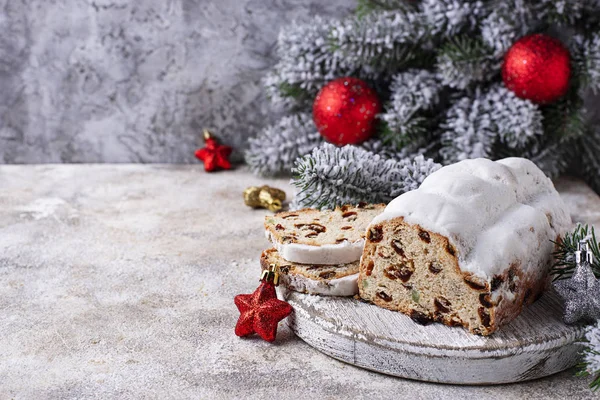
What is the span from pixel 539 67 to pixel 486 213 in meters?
0.76

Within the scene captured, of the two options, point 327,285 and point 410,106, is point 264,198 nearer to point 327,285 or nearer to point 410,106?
point 410,106

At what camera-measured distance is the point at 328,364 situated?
1.12 m

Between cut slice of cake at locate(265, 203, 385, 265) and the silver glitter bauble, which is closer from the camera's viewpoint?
the silver glitter bauble

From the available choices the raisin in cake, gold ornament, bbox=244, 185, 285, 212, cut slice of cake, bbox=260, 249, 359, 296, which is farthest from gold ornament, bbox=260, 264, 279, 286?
gold ornament, bbox=244, 185, 285, 212

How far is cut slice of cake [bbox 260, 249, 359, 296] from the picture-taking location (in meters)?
1.18

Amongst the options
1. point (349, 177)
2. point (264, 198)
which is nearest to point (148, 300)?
point (349, 177)

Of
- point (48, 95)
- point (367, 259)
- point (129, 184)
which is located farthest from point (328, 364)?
point (48, 95)

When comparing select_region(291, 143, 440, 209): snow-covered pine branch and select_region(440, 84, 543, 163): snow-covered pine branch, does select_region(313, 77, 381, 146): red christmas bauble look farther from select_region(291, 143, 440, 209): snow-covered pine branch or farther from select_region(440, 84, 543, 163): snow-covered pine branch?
select_region(291, 143, 440, 209): snow-covered pine branch

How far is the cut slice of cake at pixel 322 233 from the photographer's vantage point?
3.99 ft

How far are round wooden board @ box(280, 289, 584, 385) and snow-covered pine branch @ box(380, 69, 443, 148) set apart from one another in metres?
0.81

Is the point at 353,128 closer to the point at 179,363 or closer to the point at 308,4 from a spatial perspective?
the point at 308,4

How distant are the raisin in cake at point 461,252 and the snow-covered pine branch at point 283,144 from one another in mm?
877

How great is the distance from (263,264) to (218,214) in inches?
22.8

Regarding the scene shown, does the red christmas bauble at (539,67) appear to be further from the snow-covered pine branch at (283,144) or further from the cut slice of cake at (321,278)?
the cut slice of cake at (321,278)
